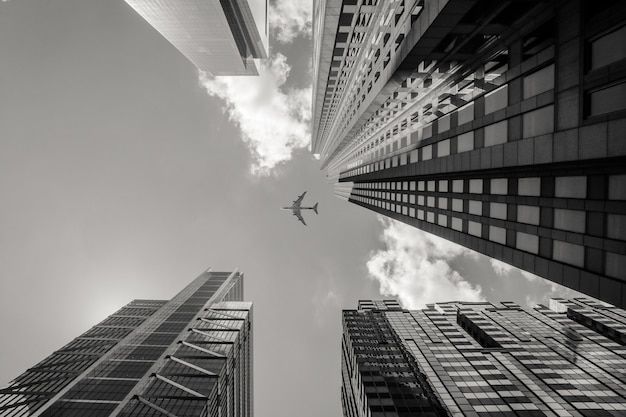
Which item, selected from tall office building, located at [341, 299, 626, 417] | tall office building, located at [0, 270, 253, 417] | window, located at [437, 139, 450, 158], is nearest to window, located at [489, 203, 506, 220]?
window, located at [437, 139, 450, 158]

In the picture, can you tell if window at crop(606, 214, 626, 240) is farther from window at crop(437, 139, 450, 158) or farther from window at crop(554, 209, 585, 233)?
window at crop(437, 139, 450, 158)

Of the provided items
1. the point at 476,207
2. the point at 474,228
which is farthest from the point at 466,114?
the point at 474,228

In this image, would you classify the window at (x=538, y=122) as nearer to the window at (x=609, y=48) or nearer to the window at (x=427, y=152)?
the window at (x=609, y=48)

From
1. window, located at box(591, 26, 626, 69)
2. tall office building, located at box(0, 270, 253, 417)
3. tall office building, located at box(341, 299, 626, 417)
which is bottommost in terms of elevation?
tall office building, located at box(0, 270, 253, 417)

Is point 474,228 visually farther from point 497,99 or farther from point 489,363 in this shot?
point 489,363

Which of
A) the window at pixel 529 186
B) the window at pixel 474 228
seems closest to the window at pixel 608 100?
the window at pixel 529 186

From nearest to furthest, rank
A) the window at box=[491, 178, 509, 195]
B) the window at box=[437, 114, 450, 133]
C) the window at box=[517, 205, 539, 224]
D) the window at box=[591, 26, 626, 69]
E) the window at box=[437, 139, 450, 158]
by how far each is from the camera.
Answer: the window at box=[591, 26, 626, 69] < the window at box=[517, 205, 539, 224] < the window at box=[491, 178, 509, 195] < the window at box=[437, 139, 450, 158] < the window at box=[437, 114, 450, 133]

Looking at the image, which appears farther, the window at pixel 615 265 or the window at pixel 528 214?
the window at pixel 528 214
